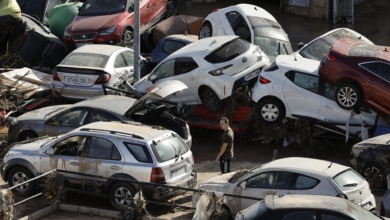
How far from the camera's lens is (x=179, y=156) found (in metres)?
16.1

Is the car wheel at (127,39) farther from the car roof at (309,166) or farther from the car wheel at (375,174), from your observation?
the car roof at (309,166)

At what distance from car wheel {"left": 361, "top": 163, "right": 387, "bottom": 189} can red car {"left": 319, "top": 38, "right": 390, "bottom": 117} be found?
1.73 metres

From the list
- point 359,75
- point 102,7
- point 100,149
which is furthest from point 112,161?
point 102,7

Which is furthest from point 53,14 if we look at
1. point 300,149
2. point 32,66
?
point 300,149

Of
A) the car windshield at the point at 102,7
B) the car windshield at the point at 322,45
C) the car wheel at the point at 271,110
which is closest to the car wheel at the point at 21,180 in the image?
the car wheel at the point at 271,110

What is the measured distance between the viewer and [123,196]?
15805 mm

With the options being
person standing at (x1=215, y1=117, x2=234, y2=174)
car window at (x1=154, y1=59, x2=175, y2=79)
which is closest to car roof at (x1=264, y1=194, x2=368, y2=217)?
person standing at (x1=215, y1=117, x2=234, y2=174)

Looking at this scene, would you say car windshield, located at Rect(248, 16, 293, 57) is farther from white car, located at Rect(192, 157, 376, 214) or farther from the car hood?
white car, located at Rect(192, 157, 376, 214)

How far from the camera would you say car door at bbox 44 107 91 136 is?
18.6m

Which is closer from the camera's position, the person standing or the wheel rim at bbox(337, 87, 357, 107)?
the person standing

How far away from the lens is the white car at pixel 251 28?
72.4ft

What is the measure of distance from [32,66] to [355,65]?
370 inches

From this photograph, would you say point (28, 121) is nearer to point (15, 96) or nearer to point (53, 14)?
point (15, 96)

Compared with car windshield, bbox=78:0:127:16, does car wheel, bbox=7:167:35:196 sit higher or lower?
lower
